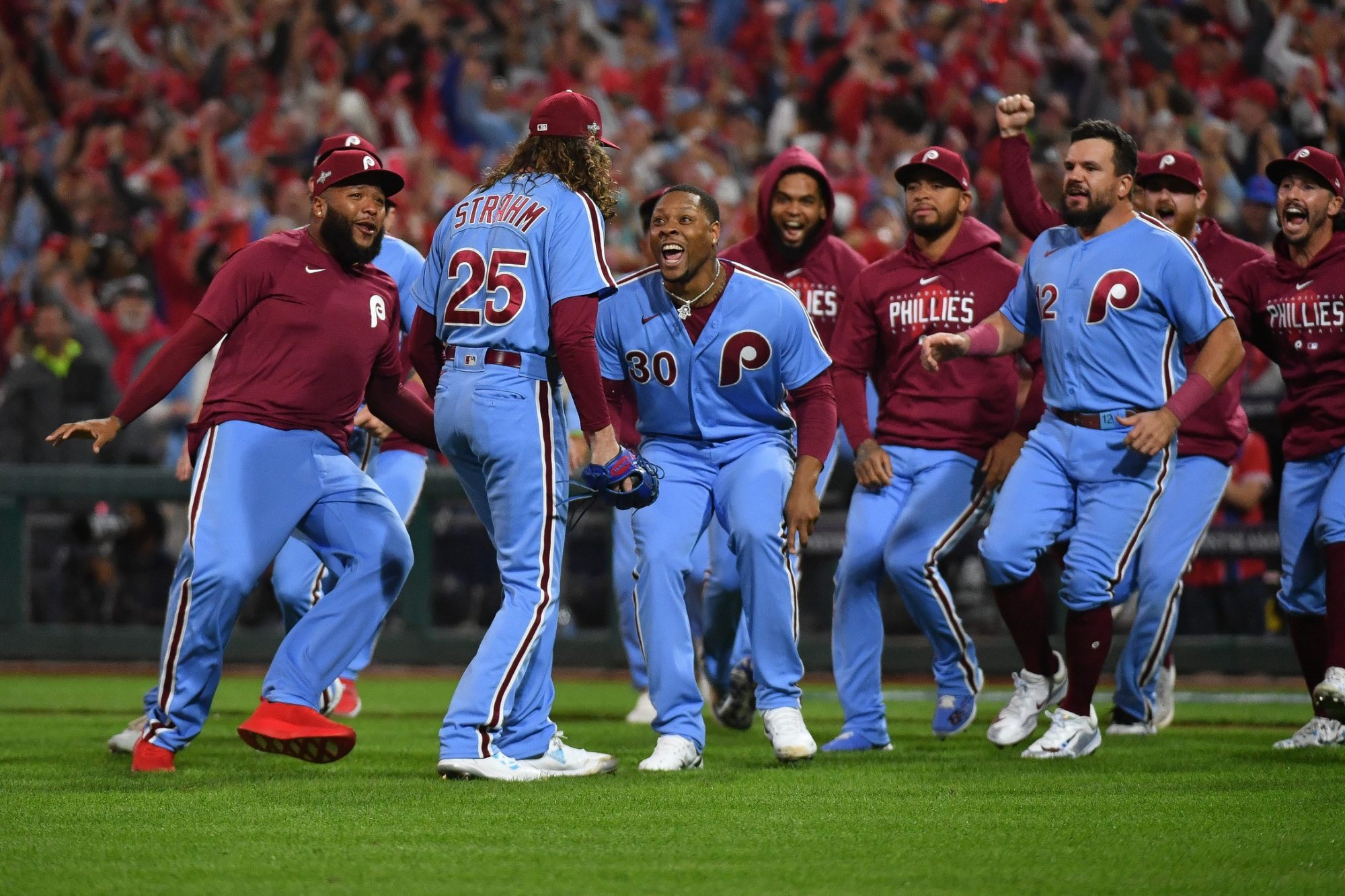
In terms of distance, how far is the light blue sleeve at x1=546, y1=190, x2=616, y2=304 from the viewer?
5492mm

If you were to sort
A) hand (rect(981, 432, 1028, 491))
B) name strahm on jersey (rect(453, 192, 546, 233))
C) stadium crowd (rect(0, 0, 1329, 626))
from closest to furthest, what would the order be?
name strahm on jersey (rect(453, 192, 546, 233)) < hand (rect(981, 432, 1028, 491)) < stadium crowd (rect(0, 0, 1329, 626))

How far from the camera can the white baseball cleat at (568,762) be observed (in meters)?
5.75

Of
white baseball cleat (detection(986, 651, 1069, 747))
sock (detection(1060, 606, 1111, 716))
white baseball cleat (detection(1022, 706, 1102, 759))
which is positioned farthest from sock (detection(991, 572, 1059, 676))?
white baseball cleat (detection(1022, 706, 1102, 759))

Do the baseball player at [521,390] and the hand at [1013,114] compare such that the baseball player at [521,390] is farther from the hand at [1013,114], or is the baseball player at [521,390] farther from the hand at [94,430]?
the hand at [1013,114]

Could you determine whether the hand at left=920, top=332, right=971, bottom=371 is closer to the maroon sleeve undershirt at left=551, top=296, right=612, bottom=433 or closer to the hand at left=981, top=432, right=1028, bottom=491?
the hand at left=981, top=432, right=1028, bottom=491

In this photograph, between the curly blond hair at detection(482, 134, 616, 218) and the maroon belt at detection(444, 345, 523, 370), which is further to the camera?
the curly blond hair at detection(482, 134, 616, 218)

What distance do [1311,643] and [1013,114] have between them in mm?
2625

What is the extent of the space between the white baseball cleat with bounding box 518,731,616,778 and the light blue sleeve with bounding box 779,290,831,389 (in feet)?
5.36

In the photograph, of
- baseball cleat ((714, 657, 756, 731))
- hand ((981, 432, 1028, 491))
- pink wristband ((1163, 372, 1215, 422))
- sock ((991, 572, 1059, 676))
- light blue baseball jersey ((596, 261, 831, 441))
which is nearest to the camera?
pink wristband ((1163, 372, 1215, 422))

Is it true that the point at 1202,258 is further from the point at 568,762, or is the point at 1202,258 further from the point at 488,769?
the point at 488,769

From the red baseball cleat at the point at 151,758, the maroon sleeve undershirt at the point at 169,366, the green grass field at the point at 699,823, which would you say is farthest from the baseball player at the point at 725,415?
the red baseball cleat at the point at 151,758

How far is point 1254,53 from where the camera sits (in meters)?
12.4

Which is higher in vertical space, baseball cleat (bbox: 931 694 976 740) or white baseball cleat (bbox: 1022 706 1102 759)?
white baseball cleat (bbox: 1022 706 1102 759)

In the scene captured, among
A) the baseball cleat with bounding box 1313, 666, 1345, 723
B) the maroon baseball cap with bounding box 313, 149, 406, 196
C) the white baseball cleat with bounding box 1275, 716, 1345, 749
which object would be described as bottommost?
the white baseball cleat with bounding box 1275, 716, 1345, 749
